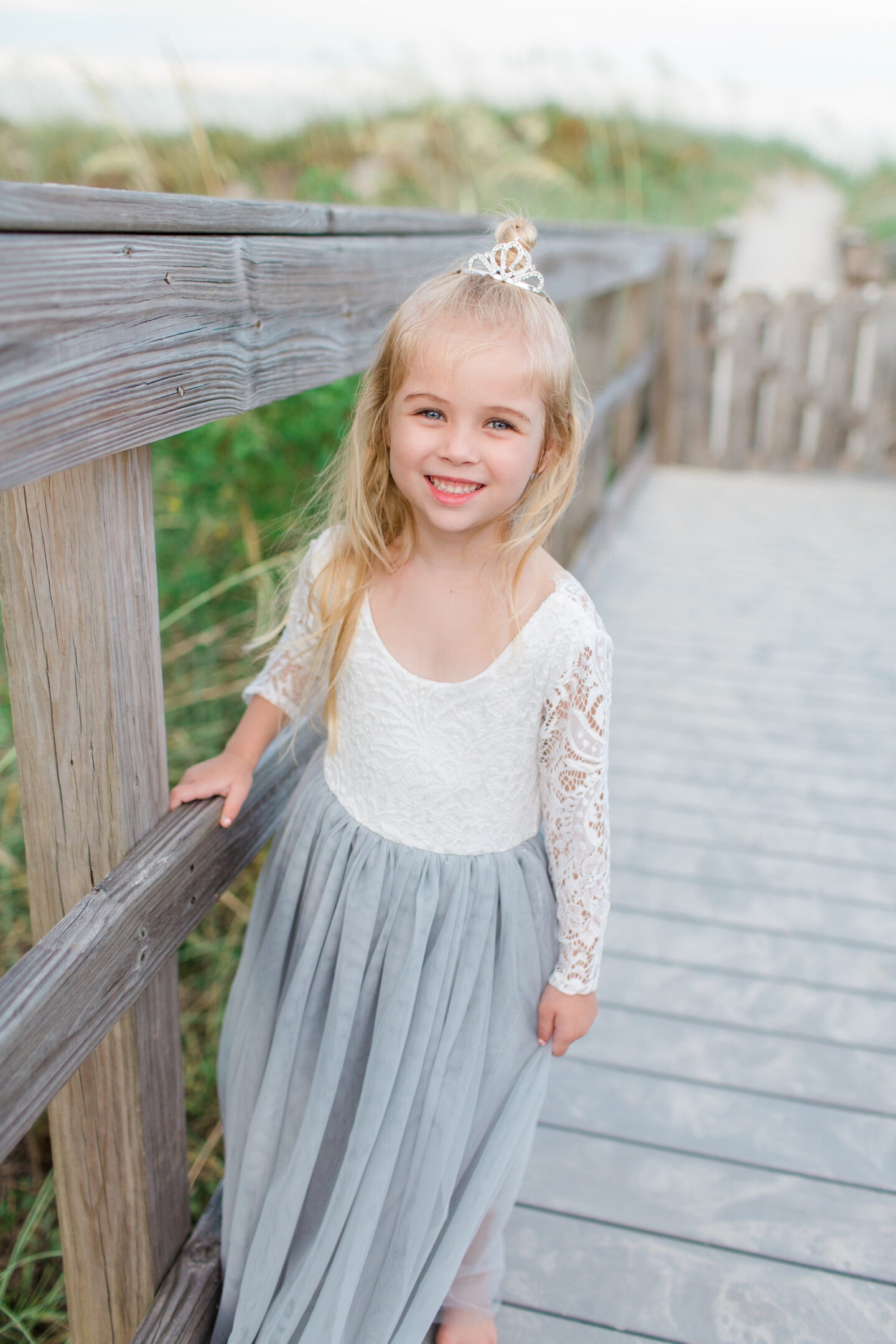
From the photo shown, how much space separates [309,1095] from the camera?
124 cm

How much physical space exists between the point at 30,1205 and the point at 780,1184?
1.30 m

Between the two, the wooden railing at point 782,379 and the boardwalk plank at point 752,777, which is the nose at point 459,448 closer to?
the boardwalk plank at point 752,777

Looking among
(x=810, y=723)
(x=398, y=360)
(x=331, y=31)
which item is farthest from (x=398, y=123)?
(x=398, y=360)

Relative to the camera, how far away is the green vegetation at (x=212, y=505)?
1.96 m

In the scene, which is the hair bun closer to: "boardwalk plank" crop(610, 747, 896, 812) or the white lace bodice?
the white lace bodice

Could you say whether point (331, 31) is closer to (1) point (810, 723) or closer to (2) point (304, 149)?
(2) point (304, 149)

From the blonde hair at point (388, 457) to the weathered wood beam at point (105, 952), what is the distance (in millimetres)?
225

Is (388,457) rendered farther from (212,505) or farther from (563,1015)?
(212,505)

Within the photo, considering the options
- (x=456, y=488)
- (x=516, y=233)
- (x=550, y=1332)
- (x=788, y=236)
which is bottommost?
(x=550, y=1332)

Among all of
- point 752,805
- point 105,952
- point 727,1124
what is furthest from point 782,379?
point 105,952

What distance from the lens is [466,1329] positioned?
4.26 feet

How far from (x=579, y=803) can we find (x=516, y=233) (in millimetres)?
643

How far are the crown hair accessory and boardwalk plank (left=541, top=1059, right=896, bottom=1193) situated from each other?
1.23 metres

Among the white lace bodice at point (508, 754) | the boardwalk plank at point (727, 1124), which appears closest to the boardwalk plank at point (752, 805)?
the boardwalk plank at point (727, 1124)
